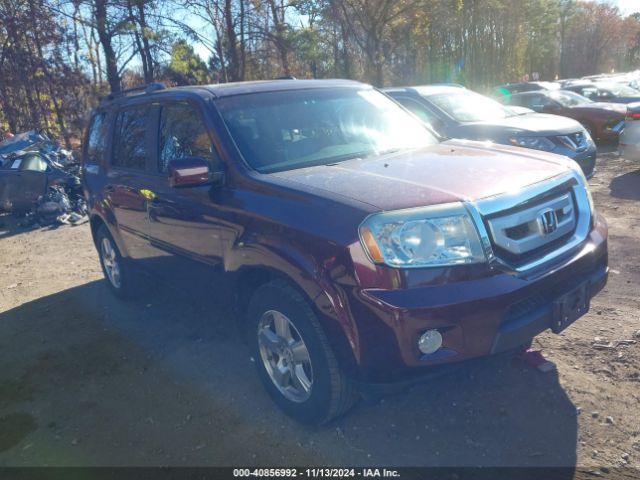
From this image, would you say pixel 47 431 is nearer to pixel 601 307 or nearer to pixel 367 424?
pixel 367 424

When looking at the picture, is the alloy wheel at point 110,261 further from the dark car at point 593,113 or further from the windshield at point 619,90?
the windshield at point 619,90

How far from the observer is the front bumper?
2.43 metres

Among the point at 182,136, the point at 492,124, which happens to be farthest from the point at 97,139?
the point at 492,124

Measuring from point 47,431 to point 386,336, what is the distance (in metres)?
2.39

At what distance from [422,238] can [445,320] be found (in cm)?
39

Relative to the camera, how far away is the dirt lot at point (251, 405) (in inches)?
114

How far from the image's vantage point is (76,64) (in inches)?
748

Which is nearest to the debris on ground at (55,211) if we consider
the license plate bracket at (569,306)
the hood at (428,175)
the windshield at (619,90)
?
the hood at (428,175)

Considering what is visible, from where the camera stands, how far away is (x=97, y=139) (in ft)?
17.6

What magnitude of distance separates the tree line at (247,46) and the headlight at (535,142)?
1413 centimetres

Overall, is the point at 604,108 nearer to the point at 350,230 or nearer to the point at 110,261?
the point at 110,261

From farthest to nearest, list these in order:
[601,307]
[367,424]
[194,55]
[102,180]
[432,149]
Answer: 1. [194,55]
2. [102,180]
3. [601,307]
4. [432,149]
5. [367,424]

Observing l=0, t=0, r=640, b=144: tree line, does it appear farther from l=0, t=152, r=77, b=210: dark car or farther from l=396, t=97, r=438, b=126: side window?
l=396, t=97, r=438, b=126: side window

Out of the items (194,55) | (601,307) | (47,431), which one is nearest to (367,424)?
(47,431)
